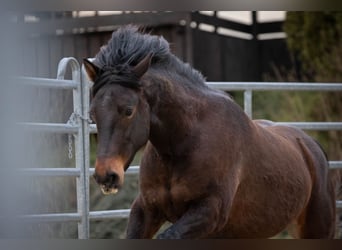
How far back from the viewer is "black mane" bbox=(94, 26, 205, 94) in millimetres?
2727

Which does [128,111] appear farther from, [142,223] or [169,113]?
[142,223]

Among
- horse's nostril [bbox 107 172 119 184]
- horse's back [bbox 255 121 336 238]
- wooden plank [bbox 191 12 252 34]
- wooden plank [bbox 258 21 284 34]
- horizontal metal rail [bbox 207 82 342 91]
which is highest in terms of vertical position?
wooden plank [bbox 191 12 252 34]

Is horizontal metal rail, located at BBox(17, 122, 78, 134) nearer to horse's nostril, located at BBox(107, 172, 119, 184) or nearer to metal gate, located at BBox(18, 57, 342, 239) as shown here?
metal gate, located at BBox(18, 57, 342, 239)

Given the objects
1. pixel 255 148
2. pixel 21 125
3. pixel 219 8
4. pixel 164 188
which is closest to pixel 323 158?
pixel 255 148

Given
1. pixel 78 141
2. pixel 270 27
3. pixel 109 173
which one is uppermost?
pixel 270 27

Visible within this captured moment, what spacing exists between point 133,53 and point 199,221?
0.67m

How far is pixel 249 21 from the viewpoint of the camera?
4.62m

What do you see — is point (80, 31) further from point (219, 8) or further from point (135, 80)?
point (135, 80)

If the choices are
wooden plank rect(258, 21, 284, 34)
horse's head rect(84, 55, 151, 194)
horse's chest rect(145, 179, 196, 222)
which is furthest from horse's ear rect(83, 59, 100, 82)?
wooden plank rect(258, 21, 284, 34)

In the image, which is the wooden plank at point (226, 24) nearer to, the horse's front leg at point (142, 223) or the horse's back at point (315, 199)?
the horse's back at point (315, 199)

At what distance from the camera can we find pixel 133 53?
276 cm

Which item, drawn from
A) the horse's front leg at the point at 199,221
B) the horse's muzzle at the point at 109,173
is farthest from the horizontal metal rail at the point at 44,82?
the horse's front leg at the point at 199,221

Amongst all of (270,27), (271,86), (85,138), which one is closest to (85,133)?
(85,138)

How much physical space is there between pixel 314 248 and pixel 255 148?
2.11 feet
